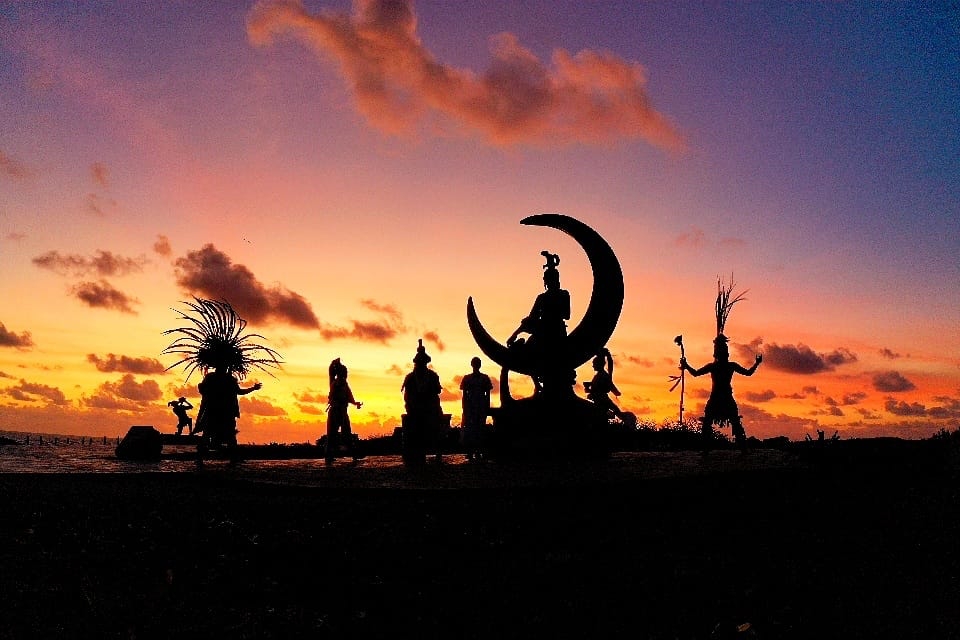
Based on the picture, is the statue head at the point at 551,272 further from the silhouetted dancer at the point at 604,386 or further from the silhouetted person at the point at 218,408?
the silhouetted person at the point at 218,408

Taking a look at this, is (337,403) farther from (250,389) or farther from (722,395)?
(722,395)

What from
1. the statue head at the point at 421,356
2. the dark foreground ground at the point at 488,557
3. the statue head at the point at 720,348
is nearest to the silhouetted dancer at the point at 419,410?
the statue head at the point at 421,356

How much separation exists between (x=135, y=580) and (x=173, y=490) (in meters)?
3.66

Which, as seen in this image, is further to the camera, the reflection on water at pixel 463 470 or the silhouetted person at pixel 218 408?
the silhouetted person at pixel 218 408

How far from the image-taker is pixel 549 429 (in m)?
13.5

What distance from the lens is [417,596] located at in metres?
6.00

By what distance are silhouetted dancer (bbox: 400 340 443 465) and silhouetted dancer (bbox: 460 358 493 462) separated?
4.84ft

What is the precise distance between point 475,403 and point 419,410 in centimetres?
178

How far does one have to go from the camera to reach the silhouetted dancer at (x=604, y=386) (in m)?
15.8

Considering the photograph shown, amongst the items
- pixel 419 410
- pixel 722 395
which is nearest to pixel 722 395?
pixel 722 395

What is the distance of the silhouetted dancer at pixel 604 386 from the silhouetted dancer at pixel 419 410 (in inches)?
159

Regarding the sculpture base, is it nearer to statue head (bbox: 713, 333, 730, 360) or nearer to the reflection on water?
the reflection on water

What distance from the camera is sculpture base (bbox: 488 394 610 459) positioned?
1305 cm

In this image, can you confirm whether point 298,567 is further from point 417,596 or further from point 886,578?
point 886,578
